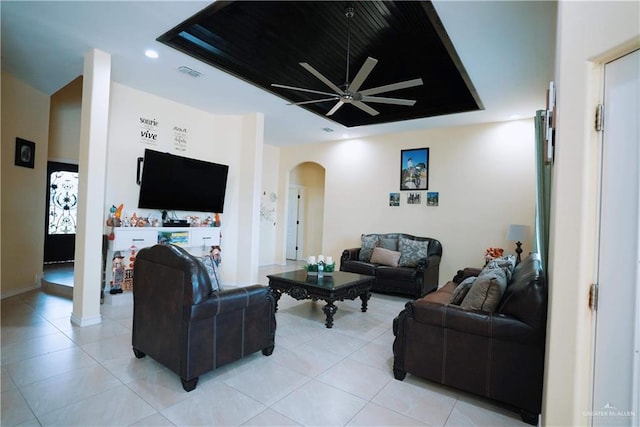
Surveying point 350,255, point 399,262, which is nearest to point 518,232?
point 399,262

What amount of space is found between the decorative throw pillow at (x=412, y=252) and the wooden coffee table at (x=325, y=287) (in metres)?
1.52

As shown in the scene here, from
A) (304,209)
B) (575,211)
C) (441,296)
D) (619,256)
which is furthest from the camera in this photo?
(304,209)

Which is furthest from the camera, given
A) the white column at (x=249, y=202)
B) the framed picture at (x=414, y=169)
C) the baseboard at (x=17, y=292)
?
the framed picture at (x=414, y=169)

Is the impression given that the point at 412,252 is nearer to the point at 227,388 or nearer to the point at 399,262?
the point at 399,262

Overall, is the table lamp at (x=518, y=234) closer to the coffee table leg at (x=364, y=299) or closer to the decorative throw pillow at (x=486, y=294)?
the coffee table leg at (x=364, y=299)

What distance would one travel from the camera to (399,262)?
5.43 meters

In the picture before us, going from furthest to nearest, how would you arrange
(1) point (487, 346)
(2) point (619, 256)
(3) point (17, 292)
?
(3) point (17, 292) < (1) point (487, 346) < (2) point (619, 256)

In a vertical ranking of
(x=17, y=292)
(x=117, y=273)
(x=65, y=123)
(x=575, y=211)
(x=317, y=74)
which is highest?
(x=65, y=123)

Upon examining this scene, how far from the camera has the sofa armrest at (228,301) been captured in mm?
2174

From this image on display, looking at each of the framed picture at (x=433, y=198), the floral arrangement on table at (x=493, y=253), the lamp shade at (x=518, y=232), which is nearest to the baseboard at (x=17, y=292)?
the framed picture at (x=433, y=198)

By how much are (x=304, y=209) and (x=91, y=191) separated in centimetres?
596

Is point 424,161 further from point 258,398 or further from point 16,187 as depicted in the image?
point 16,187

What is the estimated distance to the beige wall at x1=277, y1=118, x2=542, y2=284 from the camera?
5129mm

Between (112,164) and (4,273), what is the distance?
6.77 ft
